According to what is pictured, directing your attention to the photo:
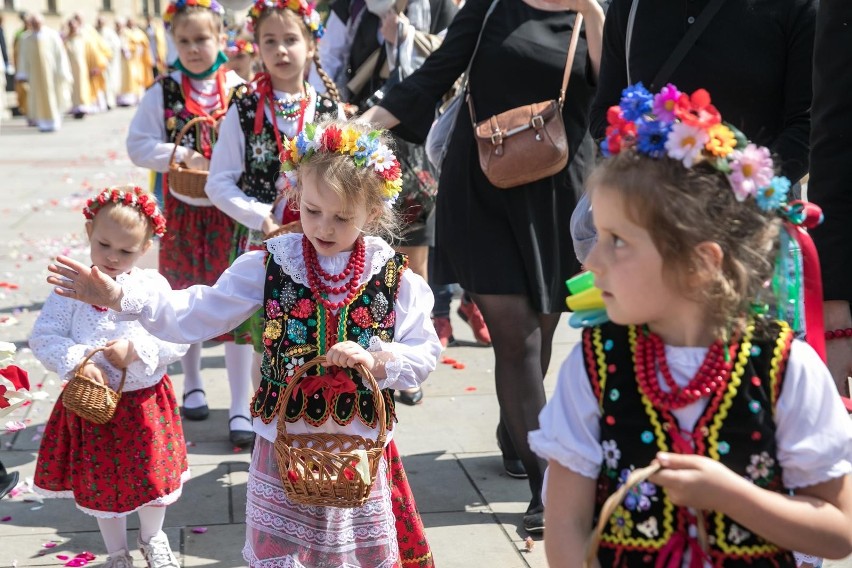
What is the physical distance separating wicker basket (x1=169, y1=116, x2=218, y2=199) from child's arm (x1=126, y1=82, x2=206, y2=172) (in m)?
0.24

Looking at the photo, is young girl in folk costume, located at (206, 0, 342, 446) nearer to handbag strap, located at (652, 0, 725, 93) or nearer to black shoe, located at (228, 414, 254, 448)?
black shoe, located at (228, 414, 254, 448)

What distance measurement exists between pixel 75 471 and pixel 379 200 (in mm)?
1435

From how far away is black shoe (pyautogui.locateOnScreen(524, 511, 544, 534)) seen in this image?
13.7ft

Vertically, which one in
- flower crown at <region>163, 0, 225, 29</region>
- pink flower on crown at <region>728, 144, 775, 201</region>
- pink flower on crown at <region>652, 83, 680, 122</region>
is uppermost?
flower crown at <region>163, 0, 225, 29</region>

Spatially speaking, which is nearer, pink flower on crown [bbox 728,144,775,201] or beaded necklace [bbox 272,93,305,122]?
pink flower on crown [bbox 728,144,775,201]

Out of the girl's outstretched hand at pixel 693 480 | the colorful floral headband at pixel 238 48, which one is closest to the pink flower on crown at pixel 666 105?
the girl's outstretched hand at pixel 693 480

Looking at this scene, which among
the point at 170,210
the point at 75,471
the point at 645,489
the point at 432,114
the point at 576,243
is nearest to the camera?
the point at 645,489

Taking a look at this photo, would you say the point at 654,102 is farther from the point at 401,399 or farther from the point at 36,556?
the point at 401,399

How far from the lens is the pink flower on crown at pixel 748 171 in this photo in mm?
2064

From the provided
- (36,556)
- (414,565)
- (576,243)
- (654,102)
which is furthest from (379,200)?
(36,556)

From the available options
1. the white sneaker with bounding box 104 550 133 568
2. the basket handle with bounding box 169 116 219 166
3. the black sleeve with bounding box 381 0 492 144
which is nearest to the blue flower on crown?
the black sleeve with bounding box 381 0 492 144

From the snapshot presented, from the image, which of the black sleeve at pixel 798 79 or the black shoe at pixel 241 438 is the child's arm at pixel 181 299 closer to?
the black sleeve at pixel 798 79

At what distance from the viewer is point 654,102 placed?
2.13m

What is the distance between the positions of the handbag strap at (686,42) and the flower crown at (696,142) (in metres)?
1.04
